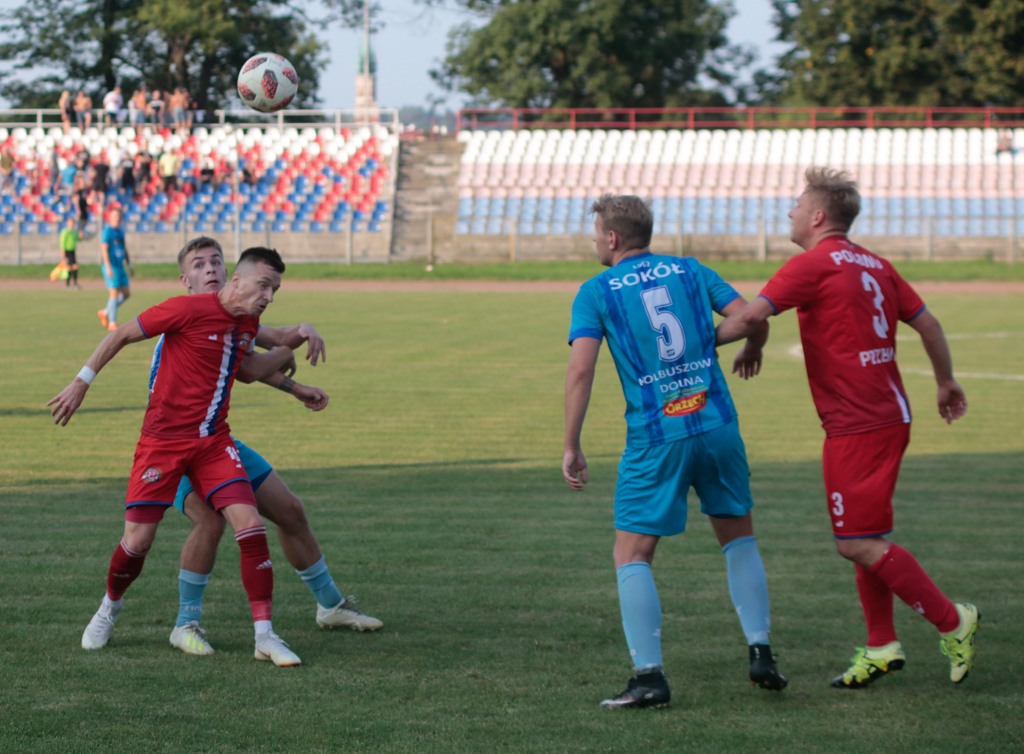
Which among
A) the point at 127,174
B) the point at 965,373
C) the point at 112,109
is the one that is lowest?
the point at 965,373

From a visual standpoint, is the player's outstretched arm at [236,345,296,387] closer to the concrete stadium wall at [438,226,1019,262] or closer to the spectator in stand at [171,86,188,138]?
the concrete stadium wall at [438,226,1019,262]

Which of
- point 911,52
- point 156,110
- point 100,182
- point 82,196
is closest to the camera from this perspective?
point 100,182

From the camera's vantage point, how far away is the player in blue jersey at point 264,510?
5.16 metres

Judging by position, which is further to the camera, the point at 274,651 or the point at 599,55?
the point at 599,55

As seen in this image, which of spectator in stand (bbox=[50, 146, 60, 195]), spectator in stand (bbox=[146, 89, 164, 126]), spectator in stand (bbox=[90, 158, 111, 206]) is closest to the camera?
spectator in stand (bbox=[90, 158, 111, 206])

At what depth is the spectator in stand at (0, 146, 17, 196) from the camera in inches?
1649

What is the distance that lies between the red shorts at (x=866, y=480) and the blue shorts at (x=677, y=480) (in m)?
0.38

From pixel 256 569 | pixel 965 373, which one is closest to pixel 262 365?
pixel 256 569

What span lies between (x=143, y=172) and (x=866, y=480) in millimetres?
40563

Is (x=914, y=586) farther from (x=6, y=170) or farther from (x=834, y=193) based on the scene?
(x=6, y=170)

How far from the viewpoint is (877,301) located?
4.68 metres

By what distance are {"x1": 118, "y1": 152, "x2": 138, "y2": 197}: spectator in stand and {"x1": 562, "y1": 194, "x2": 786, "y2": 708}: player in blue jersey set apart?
38552mm

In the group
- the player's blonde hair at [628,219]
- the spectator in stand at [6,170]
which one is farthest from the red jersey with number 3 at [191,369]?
the spectator in stand at [6,170]

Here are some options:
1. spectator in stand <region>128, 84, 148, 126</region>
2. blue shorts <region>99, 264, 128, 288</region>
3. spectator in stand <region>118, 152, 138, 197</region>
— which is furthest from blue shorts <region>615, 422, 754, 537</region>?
spectator in stand <region>128, 84, 148, 126</region>
